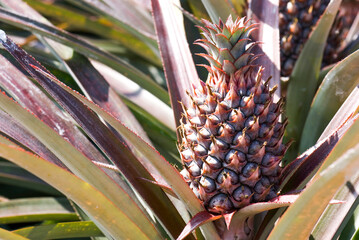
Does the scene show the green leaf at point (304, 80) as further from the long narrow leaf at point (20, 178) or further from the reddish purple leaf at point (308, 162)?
the long narrow leaf at point (20, 178)

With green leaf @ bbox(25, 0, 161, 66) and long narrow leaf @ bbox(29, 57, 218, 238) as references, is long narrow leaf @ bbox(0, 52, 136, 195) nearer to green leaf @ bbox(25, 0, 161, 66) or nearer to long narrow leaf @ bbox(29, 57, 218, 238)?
long narrow leaf @ bbox(29, 57, 218, 238)

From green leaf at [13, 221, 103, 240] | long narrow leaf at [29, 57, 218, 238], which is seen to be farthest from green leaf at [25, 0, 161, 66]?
long narrow leaf at [29, 57, 218, 238]

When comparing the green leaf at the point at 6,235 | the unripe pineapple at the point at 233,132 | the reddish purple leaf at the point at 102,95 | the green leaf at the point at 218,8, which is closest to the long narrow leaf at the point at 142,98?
the reddish purple leaf at the point at 102,95

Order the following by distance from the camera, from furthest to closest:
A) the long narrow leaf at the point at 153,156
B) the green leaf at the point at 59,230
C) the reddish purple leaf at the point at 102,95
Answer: the reddish purple leaf at the point at 102,95, the green leaf at the point at 59,230, the long narrow leaf at the point at 153,156

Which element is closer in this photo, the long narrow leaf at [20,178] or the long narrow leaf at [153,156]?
the long narrow leaf at [153,156]

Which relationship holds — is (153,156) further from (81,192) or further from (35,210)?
(35,210)

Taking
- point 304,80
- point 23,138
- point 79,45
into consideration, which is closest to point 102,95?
point 79,45

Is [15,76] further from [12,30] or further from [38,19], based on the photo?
[12,30]

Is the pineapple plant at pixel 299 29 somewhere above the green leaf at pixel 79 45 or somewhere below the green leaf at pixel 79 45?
below

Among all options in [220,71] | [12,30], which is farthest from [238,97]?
[12,30]
